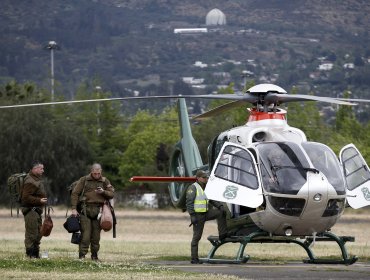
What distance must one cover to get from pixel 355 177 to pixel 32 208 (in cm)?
560

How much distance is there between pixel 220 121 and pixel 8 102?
11.5 m

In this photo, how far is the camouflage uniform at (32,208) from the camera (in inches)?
864

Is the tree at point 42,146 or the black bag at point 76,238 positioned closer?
the black bag at point 76,238

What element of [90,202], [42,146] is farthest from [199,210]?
[42,146]

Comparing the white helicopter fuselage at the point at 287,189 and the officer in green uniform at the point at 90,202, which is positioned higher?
the white helicopter fuselage at the point at 287,189

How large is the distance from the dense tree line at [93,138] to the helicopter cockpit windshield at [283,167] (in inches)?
1517

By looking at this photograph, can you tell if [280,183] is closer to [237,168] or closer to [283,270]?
[237,168]

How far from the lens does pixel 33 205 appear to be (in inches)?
870

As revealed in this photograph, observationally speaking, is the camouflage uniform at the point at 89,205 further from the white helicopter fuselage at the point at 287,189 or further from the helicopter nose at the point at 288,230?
the helicopter nose at the point at 288,230

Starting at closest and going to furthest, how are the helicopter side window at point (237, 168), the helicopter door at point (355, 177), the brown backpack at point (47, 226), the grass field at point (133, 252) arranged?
the grass field at point (133, 252) < the helicopter side window at point (237, 168) < the helicopter door at point (355, 177) < the brown backpack at point (47, 226)

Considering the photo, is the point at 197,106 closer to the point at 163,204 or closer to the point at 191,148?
the point at 163,204

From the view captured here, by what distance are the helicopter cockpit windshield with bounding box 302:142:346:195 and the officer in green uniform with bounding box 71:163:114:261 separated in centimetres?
356

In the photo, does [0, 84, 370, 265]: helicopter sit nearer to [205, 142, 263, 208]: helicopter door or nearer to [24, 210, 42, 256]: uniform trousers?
[205, 142, 263, 208]: helicopter door

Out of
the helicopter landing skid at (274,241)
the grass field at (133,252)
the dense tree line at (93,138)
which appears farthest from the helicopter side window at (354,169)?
the dense tree line at (93,138)
